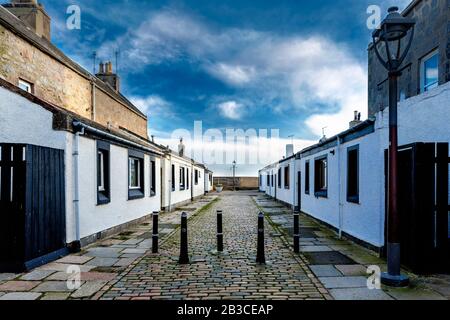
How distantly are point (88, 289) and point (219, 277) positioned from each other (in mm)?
2142

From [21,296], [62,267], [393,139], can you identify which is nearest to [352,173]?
[393,139]

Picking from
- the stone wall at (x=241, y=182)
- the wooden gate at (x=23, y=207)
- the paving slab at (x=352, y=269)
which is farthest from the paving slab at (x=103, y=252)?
the stone wall at (x=241, y=182)

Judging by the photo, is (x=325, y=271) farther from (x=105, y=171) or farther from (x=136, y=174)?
(x=136, y=174)

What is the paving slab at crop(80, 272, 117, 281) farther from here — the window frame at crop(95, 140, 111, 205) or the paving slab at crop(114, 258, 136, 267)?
the window frame at crop(95, 140, 111, 205)

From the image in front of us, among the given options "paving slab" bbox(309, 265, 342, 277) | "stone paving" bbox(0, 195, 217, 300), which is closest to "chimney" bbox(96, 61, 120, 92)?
"stone paving" bbox(0, 195, 217, 300)

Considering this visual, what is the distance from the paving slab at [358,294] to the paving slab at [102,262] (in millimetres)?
4373

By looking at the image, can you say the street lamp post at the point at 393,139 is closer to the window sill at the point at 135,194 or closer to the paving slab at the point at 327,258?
the paving slab at the point at 327,258

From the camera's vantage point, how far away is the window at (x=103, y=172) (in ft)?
32.4

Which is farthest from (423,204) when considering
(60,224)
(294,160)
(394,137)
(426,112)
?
(294,160)

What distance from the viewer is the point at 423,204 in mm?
6000

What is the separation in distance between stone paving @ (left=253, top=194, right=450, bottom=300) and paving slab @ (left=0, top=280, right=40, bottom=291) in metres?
4.74

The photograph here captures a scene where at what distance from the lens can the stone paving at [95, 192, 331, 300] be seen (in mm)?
5055
